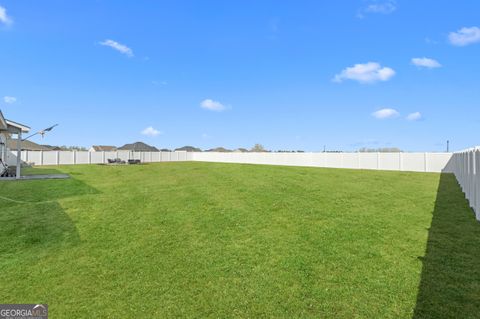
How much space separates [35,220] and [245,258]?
6412 millimetres

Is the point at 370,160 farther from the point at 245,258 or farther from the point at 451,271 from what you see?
the point at 245,258

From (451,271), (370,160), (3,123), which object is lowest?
(451,271)

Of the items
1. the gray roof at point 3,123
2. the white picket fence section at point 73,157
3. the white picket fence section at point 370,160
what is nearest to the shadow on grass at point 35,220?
the gray roof at point 3,123

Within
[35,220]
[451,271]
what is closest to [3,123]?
[35,220]

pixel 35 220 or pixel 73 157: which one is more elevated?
pixel 73 157

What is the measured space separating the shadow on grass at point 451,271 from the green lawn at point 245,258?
0.02 metres

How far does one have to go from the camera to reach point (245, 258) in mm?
5652

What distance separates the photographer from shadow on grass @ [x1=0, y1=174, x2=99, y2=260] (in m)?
6.71

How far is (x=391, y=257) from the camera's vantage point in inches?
213

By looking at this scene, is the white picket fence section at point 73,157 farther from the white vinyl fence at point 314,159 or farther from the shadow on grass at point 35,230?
the shadow on grass at point 35,230

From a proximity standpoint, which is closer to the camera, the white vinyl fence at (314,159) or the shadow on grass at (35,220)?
the shadow on grass at (35,220)

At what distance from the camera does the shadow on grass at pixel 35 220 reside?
6711mm

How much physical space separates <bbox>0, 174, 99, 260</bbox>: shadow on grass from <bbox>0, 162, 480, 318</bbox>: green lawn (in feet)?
0.15

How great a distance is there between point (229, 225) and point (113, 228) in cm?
296
